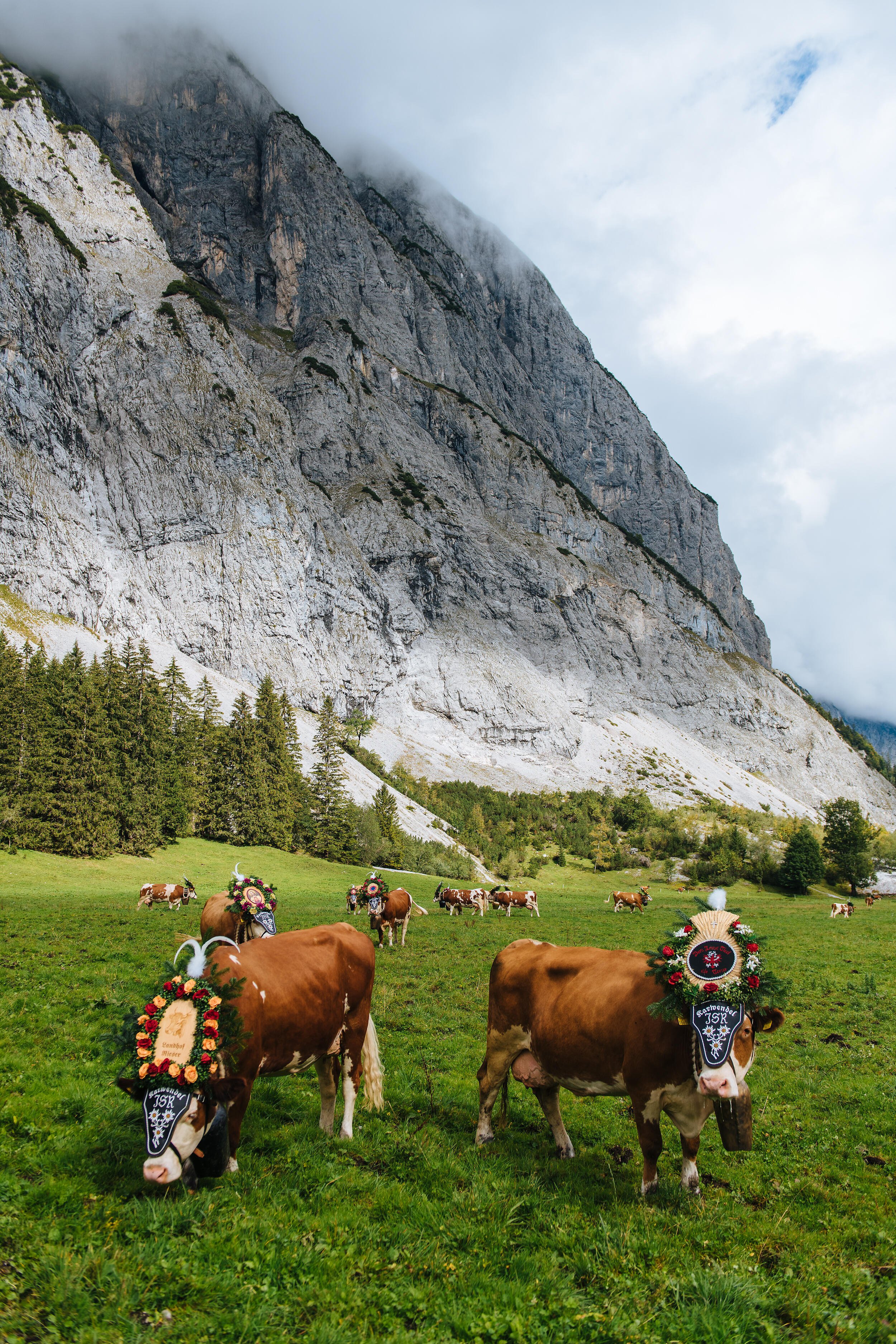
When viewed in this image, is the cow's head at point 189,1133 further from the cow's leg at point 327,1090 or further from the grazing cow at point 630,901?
the grazing cow at point 630,901

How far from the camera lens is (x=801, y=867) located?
2896 inches

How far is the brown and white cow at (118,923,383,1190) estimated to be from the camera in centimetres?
577

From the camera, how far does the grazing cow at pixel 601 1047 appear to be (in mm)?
6215

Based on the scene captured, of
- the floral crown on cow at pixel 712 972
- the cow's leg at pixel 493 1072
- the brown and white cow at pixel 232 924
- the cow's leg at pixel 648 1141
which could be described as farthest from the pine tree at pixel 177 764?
the floral crown on cow at pixel 712 972

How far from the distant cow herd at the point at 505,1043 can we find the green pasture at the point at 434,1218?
43 cm

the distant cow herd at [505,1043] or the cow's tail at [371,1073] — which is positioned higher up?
the distant cow herd at [505,1043]

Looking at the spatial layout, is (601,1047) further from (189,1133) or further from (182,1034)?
(182,1034)

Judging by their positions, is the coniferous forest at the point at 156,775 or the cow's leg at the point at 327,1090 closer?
the cow's leg at the point at 327,1090

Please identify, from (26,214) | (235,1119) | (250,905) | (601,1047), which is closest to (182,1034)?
(235,1119)

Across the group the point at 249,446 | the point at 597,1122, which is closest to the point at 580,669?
the point at 249,446

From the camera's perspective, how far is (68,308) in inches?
4048

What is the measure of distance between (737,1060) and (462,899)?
3086 centimetres

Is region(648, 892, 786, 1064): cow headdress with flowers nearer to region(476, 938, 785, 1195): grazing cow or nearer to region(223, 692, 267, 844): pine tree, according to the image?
Result: region(476, 938, 785, 1195): grazing cow

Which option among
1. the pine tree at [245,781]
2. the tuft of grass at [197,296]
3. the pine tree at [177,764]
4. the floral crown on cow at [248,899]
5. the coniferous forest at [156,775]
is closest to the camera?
the floral crown on cow at [248,899]
